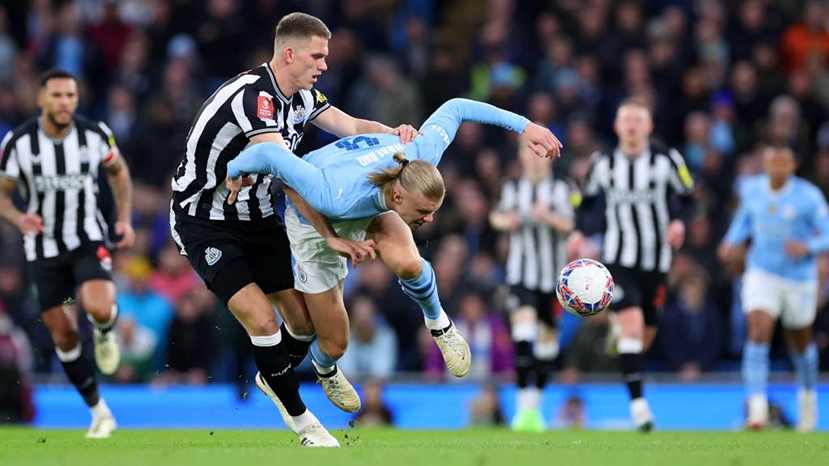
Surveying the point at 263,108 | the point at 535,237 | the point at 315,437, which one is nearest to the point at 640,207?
the point at 535,237

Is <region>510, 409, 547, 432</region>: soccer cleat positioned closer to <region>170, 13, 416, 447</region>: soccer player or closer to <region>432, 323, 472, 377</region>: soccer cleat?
<region>432, 323, 472, 377</region>: soccer cleat

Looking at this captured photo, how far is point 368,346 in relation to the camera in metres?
15.2

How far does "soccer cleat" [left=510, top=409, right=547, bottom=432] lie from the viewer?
42.0 ft

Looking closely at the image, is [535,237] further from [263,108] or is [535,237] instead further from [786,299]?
[263,108]

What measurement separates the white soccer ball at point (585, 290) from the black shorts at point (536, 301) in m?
3.50

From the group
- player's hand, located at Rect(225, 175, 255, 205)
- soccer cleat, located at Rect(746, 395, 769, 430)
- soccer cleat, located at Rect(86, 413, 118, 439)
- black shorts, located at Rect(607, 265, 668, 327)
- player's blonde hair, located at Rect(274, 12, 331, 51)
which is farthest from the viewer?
soccer cleat, located at Rect(746, 395, 769, 430)

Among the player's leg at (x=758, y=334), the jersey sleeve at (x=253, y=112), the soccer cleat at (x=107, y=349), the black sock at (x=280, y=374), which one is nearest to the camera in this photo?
the jersey sleeve at (x=253, y=112)

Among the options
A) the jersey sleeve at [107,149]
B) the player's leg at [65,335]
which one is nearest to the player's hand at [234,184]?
the jersey sleeve at [107,149]

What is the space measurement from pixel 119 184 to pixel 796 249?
5822mm

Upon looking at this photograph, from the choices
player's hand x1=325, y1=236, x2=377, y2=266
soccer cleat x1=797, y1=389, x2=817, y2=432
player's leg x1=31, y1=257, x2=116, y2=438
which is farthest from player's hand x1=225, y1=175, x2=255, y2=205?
soccer cleat x1=797, y1=389, x2=817, y2=432

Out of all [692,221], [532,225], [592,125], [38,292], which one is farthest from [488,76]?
[38,292]

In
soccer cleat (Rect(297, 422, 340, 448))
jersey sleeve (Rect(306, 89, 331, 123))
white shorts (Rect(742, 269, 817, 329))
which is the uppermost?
jersey sleeve (Rect(306, 89, 331, 123))

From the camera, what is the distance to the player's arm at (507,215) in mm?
13289

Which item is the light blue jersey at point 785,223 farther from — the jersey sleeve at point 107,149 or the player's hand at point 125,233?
the jersey sleeve at point 107,149
